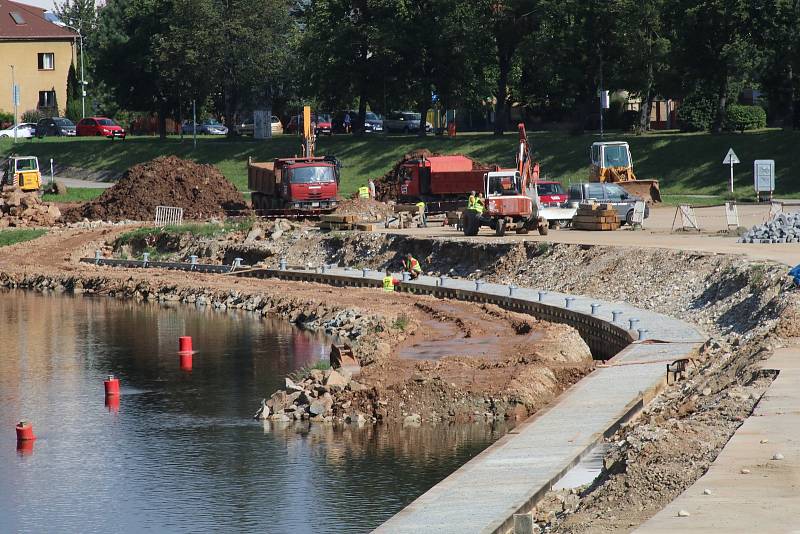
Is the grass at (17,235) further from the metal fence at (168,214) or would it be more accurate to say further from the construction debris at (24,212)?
the metal fence at (168,214)

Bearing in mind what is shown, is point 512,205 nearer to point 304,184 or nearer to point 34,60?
point 304,184

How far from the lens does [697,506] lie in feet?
46.4

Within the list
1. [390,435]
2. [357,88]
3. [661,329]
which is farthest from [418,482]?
[357,88]

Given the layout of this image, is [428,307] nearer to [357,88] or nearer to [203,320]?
[203,320]

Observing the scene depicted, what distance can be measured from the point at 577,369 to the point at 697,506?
1380 centimetres

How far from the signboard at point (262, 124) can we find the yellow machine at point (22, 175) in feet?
69.0

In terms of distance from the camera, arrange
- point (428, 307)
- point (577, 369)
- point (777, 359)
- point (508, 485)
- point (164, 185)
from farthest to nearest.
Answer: point (164, 185) < point (428, 307) < point (577, 369) < point (777, 359) < point (508, 485)

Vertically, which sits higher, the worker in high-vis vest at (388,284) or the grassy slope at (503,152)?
the grassy slope at (503,152)

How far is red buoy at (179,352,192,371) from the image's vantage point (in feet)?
111

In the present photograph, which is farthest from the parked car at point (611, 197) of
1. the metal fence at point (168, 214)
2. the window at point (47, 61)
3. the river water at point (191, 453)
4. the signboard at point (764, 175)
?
the window at point (47, 61)

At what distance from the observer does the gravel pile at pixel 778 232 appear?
41.0m

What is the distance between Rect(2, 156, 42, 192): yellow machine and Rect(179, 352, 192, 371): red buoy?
3507cm

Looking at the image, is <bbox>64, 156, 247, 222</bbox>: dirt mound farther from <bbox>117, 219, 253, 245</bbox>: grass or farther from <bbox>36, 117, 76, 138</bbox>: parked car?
<bbox>36, 117, 76, 138</bbox>: parked car

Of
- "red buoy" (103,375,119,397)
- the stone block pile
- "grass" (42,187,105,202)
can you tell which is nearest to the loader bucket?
the stone block pile
